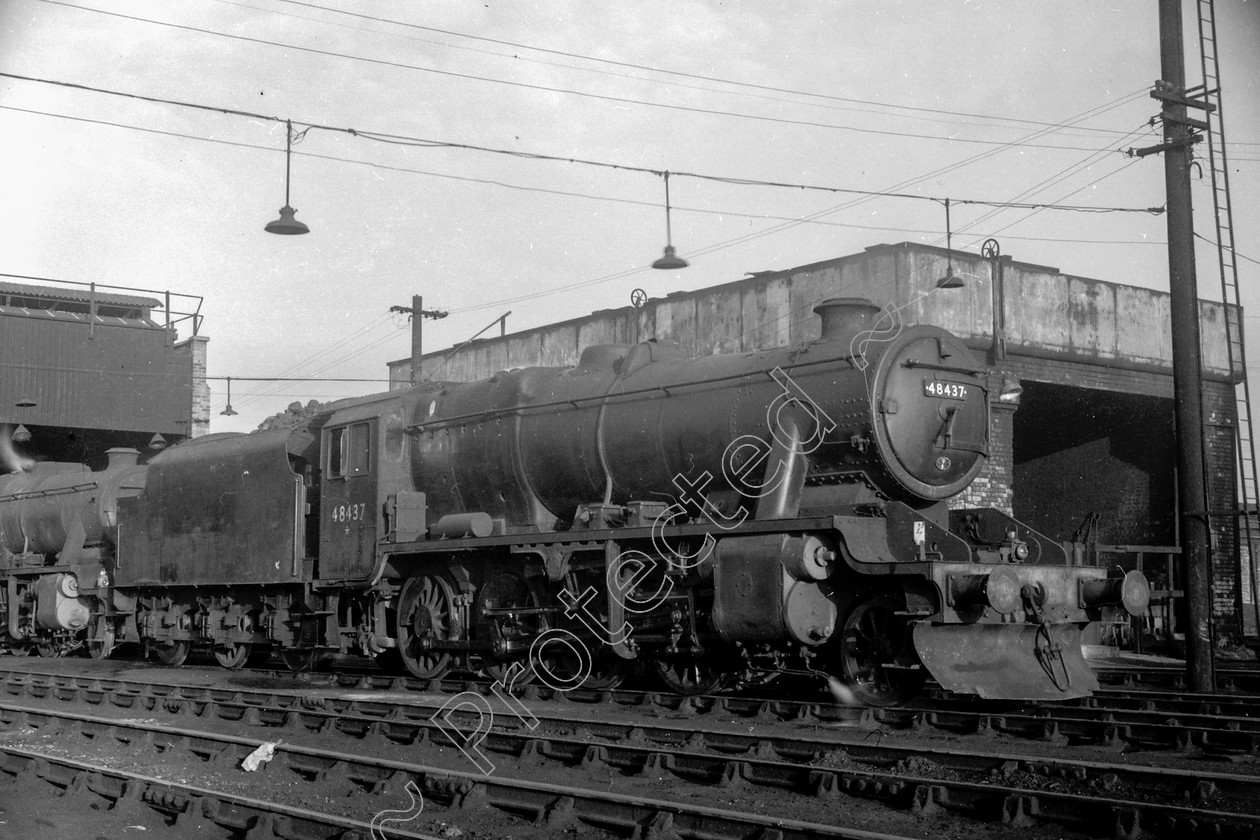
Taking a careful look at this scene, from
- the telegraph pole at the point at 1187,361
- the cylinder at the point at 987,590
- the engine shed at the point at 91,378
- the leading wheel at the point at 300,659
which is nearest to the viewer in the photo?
the cylinder at the point at 987,590

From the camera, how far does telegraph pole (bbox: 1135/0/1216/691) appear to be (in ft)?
39.6

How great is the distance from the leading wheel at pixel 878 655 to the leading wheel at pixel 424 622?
4.64m

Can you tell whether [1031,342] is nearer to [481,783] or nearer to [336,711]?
[336,711]

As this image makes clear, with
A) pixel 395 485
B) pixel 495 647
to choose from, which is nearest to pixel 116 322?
pixel 395 485

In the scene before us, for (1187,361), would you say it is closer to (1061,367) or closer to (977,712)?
(977,712)

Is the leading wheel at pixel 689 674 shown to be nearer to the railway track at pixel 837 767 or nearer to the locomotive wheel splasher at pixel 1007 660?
the railway track at pixel 837 767

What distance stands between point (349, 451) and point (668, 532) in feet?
16.6

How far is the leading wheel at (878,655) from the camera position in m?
9.70

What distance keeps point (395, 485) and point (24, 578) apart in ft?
35.5

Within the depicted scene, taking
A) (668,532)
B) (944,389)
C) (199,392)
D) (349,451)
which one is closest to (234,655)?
(349,451)

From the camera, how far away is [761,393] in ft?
34.5

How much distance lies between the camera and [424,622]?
1322cm

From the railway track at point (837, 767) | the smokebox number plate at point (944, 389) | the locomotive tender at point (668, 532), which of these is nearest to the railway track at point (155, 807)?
the railway track at point (837, 767)

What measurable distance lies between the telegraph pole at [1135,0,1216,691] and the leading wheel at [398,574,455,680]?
7.61m
